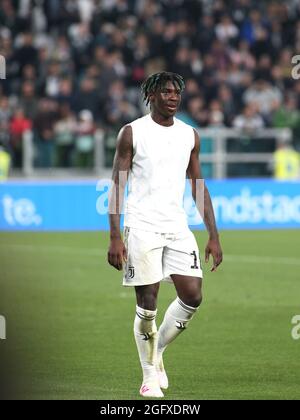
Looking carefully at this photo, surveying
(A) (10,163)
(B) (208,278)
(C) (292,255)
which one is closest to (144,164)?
(B) (208,278)

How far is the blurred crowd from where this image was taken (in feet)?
82.7

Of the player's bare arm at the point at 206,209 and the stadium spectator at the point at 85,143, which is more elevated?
the player's bare arm at the point at 206,209

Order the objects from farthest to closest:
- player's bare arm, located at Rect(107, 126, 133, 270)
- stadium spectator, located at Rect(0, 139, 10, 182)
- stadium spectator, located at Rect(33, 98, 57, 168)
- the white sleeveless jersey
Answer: stadium spectator, located at Rect(33, 98, 57, 168)
stadium spectator, located at Rect(0, 139, 10, 182)
the white sleeveless jersey
player's bare arm, located at Rect(107, 126, 133, 270)

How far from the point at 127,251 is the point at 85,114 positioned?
54.8ft

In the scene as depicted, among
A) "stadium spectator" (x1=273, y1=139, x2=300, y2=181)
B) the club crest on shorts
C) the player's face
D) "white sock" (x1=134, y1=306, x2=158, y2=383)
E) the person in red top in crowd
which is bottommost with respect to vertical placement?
"stadium spectator" (x1=273, y1=139, x2=300, y2=181)

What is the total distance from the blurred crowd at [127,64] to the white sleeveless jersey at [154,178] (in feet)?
52.2

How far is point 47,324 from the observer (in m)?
12.6

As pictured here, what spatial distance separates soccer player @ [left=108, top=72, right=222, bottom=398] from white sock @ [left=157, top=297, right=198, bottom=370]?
0.17 feet

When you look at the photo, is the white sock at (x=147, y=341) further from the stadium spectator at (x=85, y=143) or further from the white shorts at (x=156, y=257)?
the stadium spectator at (x=85, y=143)

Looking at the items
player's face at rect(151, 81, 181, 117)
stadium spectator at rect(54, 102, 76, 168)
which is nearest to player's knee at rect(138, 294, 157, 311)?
player's face at rect(151, 81, 181, 117)

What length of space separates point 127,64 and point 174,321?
19392 mm

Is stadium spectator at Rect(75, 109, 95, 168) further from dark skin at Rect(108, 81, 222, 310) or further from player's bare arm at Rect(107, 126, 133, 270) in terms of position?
player's bare arm at Rect(107, 126, 133, 270)

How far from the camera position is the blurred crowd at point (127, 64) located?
25.2m

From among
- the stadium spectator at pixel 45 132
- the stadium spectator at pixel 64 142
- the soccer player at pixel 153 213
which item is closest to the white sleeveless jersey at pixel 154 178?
the soccer player at pixel 153 213
